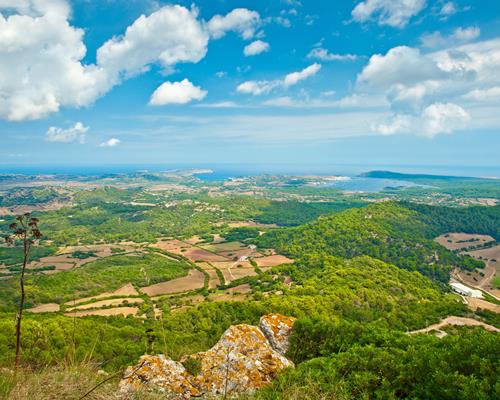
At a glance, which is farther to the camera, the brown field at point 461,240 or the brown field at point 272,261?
the brown field at point 461,240

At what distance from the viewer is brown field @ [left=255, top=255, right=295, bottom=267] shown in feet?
260

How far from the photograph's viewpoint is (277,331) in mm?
16234

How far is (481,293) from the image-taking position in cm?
6319

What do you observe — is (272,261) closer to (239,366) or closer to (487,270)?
(487,270)

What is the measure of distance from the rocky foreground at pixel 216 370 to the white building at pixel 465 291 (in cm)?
6598

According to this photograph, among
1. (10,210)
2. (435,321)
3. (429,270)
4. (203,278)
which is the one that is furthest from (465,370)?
(10,210)

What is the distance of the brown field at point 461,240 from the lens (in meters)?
99.4

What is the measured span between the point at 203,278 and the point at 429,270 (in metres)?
53.8

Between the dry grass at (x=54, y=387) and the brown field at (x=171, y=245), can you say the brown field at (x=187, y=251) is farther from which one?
the dry grass at (x=54, y=387)

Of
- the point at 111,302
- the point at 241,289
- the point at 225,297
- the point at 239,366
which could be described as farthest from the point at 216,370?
the point at 111,302

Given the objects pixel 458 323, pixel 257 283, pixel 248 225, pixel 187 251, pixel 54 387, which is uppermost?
pixel 54 387

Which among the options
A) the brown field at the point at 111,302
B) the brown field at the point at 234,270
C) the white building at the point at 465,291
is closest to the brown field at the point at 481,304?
the white building at the point at 465,291

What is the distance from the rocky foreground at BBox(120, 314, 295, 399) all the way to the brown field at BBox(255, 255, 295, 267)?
66.0m

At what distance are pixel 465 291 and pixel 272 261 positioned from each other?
42.3 m
